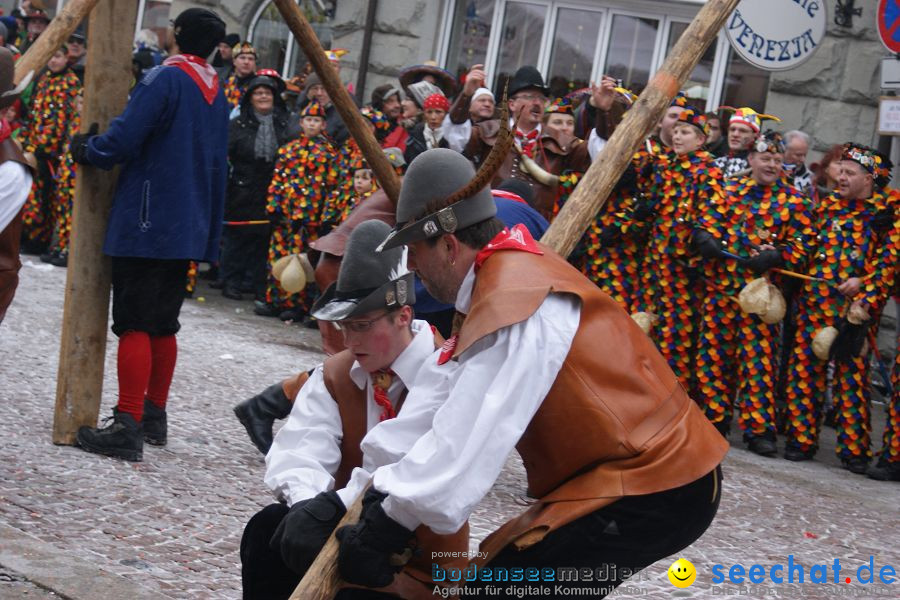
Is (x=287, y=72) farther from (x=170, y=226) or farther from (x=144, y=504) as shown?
(x=144, y=504)

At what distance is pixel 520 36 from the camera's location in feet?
46.5

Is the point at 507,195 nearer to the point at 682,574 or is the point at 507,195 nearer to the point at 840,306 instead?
the point at 682,574

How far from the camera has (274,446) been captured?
144 inches

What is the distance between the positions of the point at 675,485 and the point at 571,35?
11397 mm

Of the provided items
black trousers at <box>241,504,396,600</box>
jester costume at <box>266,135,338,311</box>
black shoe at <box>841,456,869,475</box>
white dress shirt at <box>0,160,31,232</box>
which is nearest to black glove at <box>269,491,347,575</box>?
black trousers at <box>241,504,396,600</box>

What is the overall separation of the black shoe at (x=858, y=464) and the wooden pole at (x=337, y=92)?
5186 mm

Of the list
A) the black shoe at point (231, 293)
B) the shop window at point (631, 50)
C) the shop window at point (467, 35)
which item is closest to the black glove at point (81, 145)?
the black shoe at point (231, 293)

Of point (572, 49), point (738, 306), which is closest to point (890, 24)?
point (738, 306)

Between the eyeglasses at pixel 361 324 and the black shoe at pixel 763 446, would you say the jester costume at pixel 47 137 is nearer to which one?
the black shoe at pixel 763 446

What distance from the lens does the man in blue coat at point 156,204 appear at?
603 centimetres

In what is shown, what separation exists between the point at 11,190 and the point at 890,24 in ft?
23.3

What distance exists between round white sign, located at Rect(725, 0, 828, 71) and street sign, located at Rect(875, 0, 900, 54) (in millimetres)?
1012

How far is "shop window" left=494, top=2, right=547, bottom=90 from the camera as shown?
1407 cm

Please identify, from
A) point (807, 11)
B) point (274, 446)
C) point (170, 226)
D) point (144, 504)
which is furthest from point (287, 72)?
point (274, 446)
